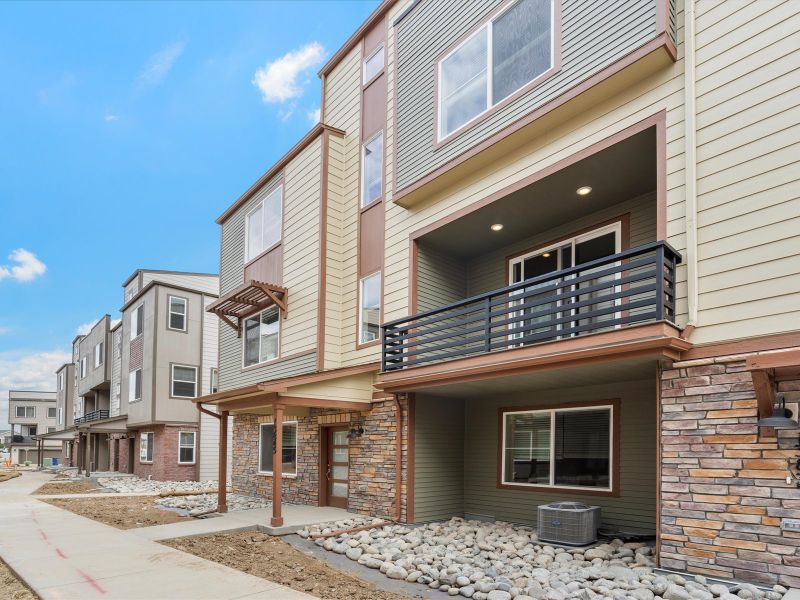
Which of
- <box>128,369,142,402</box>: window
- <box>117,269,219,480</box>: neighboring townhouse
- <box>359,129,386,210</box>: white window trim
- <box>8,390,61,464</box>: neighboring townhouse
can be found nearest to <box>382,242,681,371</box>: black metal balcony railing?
<box>359,129,386,210</box>: white window trim

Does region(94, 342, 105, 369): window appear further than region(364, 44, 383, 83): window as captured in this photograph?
Yes

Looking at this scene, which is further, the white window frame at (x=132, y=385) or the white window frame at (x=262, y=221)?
the white window frame at (x=132, y=385)

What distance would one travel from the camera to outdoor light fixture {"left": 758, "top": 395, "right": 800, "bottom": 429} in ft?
17.8

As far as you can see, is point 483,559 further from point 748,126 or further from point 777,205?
point 748,126

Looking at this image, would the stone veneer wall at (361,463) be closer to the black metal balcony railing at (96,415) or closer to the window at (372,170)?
the window at (372,170)

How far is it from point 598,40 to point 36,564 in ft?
32.5

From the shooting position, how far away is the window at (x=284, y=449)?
13547 millimetres

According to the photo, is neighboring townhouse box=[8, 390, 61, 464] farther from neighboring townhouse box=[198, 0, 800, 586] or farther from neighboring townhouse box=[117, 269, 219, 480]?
neighboring townhouse box=[198, 0, 800, 586]

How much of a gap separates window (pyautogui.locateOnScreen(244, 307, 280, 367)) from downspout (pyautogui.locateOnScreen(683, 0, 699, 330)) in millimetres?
9600

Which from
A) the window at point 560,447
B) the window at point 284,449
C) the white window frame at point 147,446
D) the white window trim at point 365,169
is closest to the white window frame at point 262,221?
the white window trim at point 365,169

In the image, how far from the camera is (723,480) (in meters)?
6.07

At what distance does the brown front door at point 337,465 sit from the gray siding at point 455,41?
5.34 metres

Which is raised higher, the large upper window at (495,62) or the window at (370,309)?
the large upper window at (495,62)

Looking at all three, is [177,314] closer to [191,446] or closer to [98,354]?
[191,446]
